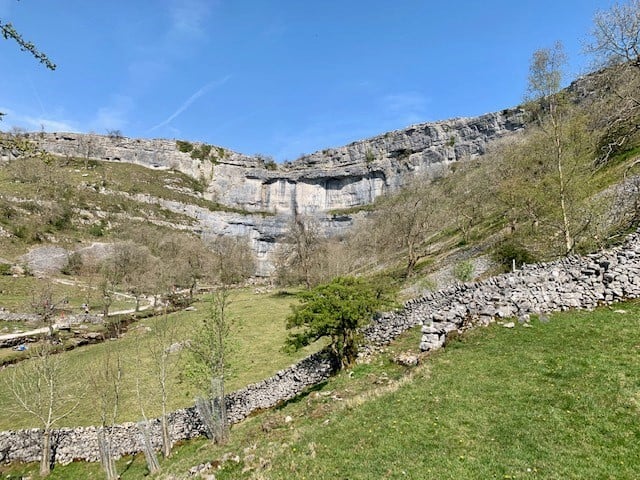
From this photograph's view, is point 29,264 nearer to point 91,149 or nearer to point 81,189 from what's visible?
point 81,189

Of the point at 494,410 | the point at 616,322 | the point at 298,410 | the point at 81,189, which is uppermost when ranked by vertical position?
the point at 81,189

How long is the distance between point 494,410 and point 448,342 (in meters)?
5.59

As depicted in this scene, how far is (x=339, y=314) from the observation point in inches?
775

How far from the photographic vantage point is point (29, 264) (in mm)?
73500

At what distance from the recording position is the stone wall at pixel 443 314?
Answer: 50.8ft

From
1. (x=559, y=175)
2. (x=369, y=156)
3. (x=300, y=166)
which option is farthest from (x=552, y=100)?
(x=300, y=166)

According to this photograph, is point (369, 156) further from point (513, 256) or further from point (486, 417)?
point (486, 417)

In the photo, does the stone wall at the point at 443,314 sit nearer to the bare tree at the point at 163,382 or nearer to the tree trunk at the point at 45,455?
the tree trunk at the point at 45,455

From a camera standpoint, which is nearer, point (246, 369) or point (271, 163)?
point (246, 369)

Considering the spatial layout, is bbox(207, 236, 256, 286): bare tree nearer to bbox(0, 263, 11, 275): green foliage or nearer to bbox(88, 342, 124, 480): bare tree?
bbox(0, 263, 11, 275): green foliage

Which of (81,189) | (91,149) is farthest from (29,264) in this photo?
(91,149)

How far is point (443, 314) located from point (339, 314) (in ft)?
17.7

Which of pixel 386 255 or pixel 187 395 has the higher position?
pixel 386 255

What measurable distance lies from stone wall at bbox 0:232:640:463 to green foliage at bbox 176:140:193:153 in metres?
160
